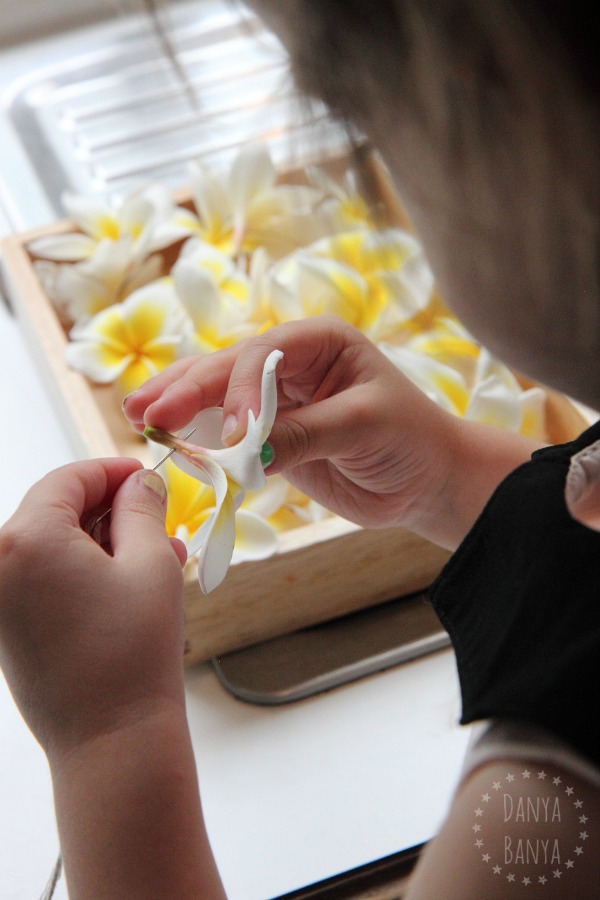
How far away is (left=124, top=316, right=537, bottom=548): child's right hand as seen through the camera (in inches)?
16.7

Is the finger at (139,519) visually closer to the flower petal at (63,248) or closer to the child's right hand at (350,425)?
the child's right hand at (350,425)

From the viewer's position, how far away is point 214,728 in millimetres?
536

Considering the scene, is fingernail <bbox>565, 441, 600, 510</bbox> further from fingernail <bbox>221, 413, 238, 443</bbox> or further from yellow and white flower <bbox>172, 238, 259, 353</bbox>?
yellow and white flower <bbox>172, 238, 259, 353</bbox>

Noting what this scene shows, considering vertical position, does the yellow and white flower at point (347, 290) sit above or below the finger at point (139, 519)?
above

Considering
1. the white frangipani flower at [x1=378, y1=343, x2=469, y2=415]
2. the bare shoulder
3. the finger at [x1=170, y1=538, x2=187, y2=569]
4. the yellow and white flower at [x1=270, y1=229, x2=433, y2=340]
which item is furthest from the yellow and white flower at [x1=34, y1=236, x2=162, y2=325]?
the bare shoulder

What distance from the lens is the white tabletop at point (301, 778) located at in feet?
1.55

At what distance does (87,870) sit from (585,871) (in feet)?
0.59

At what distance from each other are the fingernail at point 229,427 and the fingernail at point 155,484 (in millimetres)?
38

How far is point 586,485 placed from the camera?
422mm

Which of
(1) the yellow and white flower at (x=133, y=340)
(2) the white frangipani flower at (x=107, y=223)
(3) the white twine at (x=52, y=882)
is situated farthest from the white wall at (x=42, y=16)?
(3) the white twine at (x=52, y=882)

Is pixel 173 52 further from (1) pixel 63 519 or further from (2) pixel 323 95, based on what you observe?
(1) pixel 63 519

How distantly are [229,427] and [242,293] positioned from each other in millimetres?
317

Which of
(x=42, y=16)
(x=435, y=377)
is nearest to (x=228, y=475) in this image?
(x=435, y=377)

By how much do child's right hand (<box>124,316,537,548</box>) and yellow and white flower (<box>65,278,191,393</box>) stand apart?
17 centimetres
